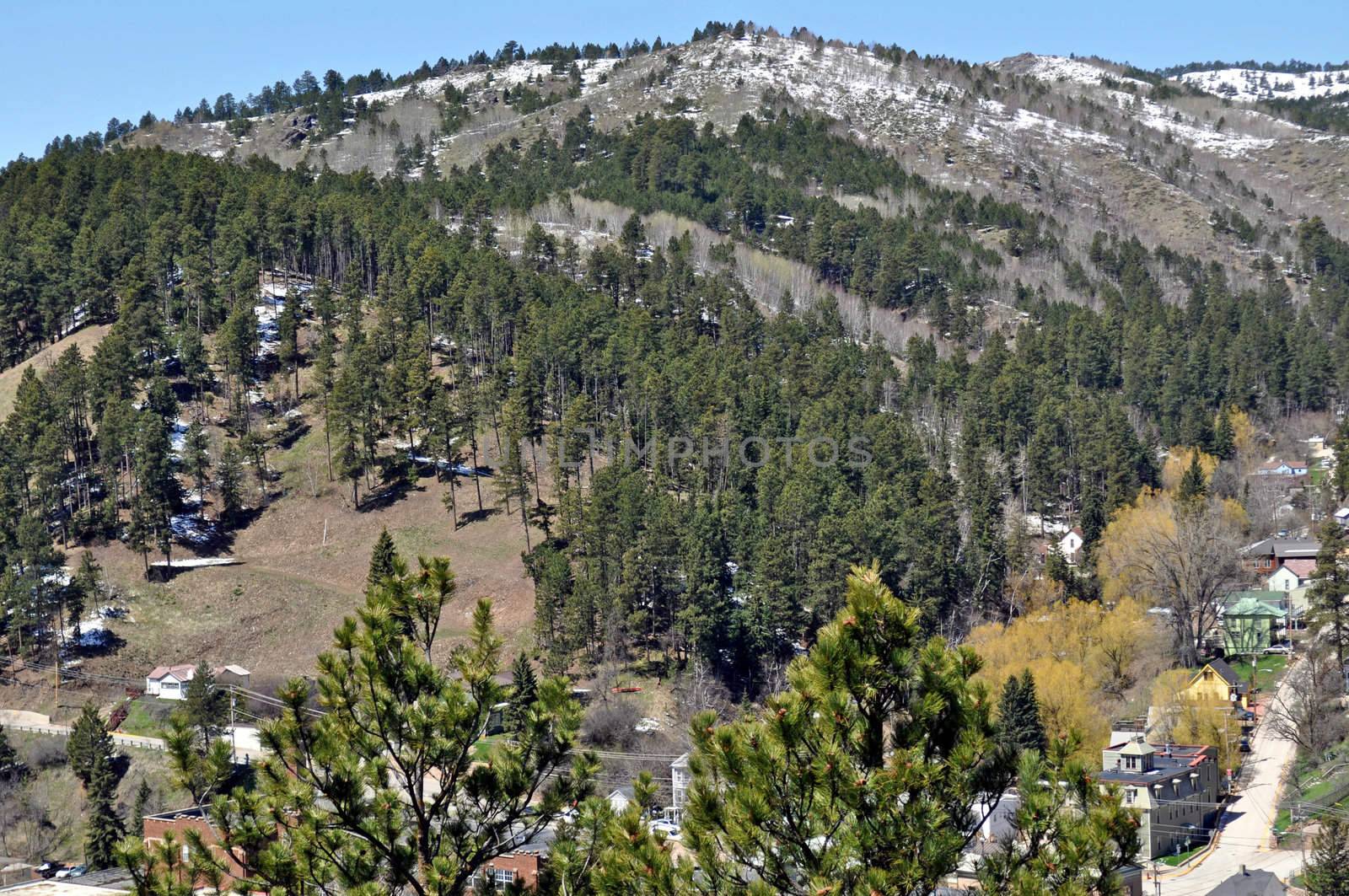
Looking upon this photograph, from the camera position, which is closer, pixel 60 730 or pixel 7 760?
pixel 7 760

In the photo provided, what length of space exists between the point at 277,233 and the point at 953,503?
180 ft

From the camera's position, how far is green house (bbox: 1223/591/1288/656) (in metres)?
70.8

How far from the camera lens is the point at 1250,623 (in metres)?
71.2

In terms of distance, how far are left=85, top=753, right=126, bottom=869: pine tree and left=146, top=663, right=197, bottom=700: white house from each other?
6108 millimetres

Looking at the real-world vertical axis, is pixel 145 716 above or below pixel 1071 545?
below

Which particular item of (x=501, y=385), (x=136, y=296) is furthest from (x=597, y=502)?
(x=136, y=296)

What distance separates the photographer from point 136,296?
9419 cm

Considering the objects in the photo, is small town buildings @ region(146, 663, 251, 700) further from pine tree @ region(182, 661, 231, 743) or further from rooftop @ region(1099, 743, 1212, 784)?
rooftop @ region(1099, 743, 1212, 784)

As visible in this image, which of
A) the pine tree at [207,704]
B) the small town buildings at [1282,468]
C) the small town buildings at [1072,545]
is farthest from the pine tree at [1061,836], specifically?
the small town buildings at [1282,468]

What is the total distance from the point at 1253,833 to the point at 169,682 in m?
45.2

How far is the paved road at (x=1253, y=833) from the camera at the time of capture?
4431 centimetres

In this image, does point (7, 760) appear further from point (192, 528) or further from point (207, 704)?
point (192, 528)

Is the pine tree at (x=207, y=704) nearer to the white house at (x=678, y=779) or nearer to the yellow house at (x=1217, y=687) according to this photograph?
the white house at (x=678, y=779)

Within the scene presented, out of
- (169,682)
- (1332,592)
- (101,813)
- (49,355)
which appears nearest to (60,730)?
(169,682)
